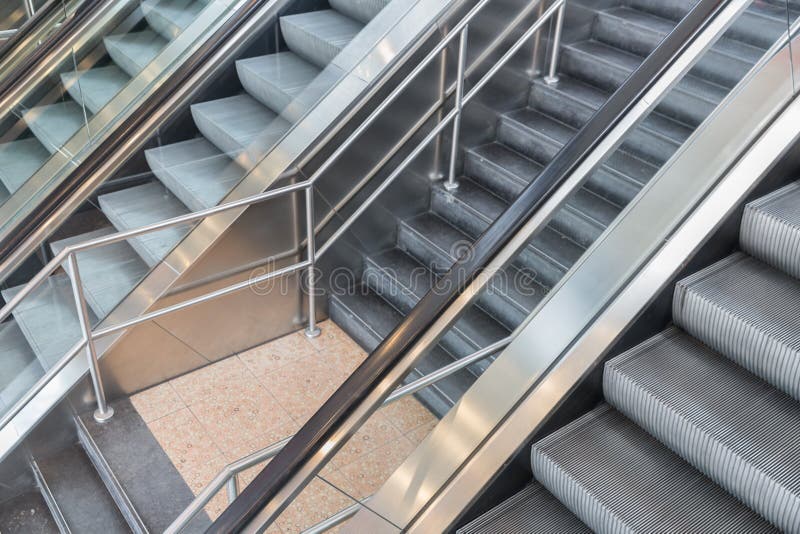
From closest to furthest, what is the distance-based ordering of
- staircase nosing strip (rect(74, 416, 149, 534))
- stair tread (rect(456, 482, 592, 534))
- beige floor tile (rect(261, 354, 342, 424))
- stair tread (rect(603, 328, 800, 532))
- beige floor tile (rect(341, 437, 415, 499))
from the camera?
stair tread (rect(603, 328, 800, 532)), beige floor tile (rect(341, 437, 415, 499)), stair tread (rect(456, 482, 592, 534)), staircase nosing strip (rect(74, 416, 149, 534)), beige floor tile (rect(261, 354, 342, 424))

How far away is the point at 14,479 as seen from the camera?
3.15 m

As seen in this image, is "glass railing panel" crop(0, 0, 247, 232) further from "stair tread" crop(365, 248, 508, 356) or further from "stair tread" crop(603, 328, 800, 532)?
"stair tread" crop(603, 328, 800, 532)

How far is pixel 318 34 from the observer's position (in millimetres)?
3617

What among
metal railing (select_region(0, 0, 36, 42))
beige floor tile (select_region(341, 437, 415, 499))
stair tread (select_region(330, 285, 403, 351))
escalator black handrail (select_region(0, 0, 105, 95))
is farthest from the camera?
metal railing (select_region(0, 0, 36, 42))

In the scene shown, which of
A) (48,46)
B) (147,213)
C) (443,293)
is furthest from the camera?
(48,46)

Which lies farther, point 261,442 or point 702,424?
point 261,442

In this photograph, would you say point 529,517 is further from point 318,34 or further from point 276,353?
point 318,34

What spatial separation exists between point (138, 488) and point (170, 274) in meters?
0.85

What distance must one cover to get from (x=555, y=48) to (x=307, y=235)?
1.40 m

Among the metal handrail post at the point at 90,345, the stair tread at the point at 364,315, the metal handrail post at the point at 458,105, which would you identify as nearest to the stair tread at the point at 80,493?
the metal handrail post at the point at 90,345

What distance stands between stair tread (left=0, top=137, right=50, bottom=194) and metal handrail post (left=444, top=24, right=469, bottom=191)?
5.98ft

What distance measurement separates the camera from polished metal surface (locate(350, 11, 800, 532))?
191 cm

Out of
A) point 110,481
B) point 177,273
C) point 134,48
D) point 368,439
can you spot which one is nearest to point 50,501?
point 110,481

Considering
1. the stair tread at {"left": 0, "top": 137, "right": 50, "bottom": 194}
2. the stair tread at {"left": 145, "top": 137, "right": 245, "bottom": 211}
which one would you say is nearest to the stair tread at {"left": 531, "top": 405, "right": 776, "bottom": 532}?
the stair tread at {"left": 145, "top": 137, "right": 245, "bottom": 211}
